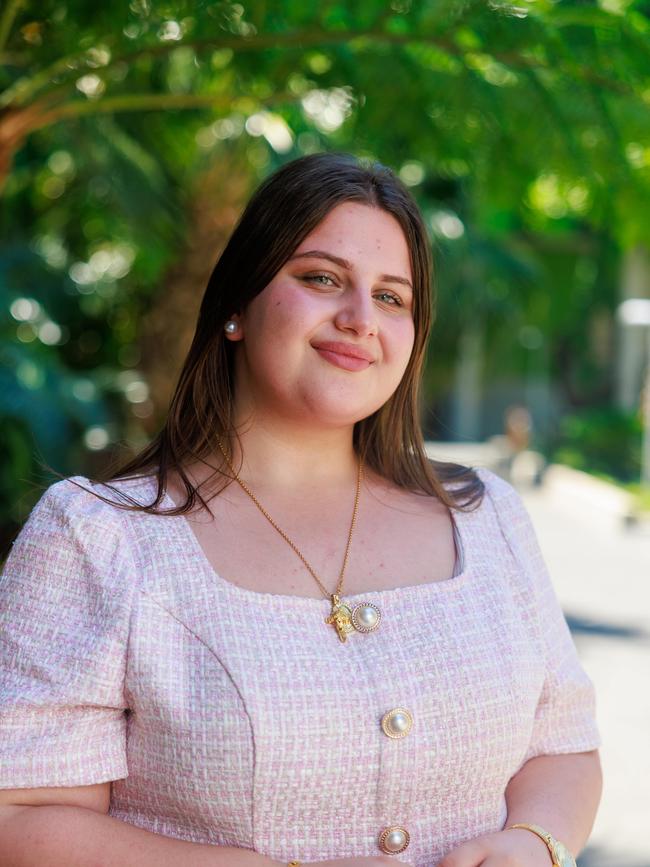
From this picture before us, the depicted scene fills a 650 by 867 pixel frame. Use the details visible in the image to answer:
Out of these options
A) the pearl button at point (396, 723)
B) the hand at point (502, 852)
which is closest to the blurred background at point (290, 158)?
the pearl button at point (396, 723)

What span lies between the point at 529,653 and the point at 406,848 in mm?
379

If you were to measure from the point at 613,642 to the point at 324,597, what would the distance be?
6.09 meters

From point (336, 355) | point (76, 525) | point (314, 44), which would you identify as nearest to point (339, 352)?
point (336, 355)

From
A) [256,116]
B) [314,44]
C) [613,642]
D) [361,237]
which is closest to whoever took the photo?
[361,237]

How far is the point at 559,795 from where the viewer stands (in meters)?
1.84

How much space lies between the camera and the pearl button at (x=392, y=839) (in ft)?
5.39

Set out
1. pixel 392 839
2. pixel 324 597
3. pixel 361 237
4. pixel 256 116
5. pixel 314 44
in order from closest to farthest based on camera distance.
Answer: pixel 392 839 < pixel 324 597 < pixel 361 237 < pixel 314 44 < pixel 256 116

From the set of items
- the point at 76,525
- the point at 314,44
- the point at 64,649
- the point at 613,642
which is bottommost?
the point at 613,642

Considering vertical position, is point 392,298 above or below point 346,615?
above

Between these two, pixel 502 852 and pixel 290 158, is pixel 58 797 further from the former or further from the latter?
pixel 290 158

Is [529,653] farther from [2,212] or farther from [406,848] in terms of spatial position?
[2,212]

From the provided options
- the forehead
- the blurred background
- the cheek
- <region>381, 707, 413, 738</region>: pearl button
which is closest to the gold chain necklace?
<region>381, 707, 413, 738</region>: pearl button

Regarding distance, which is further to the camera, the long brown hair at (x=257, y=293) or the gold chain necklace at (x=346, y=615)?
the long brown hair at (x=257, y=293)

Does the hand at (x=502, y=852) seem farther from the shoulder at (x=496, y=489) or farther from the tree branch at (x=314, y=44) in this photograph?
the tree branch at (x=314, y=44)
